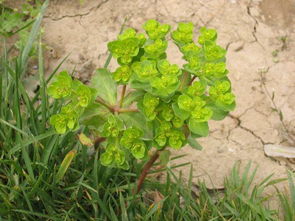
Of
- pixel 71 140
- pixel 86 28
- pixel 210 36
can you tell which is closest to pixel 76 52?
pixel 86 28

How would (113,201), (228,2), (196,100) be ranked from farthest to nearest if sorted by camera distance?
(228,2), (113,201), (196,100)

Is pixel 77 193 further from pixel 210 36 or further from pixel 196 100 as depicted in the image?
pixel 210 36

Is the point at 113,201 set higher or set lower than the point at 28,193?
lower

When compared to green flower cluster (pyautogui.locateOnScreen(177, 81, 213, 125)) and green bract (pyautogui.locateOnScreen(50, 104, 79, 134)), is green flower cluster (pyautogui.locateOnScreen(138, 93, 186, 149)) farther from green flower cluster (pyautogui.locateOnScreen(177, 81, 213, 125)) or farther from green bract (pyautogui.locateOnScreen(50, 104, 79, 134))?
green bract (pyautogui.locateOnScreen(50, 104, 79, 134))

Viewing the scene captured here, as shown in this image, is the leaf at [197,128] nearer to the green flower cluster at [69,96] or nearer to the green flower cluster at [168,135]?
the green flower cluster at [168,135]

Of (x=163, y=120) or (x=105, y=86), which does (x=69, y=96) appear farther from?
(x=163, y=120)

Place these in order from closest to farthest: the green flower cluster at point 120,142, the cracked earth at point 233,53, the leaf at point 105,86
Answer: the green flower cluster at point 120,142
the leaf at point 105,86
the cracked earth at point 233,53

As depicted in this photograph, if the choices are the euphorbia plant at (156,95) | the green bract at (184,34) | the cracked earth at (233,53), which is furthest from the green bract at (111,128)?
the cracked earth at (233,53)

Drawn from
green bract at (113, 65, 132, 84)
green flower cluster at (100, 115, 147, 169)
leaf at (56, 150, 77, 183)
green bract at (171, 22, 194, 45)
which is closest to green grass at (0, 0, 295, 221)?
leaf at (56, 150, 77, 183)
